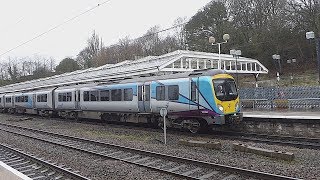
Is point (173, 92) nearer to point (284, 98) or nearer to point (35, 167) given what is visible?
point (35, 167)

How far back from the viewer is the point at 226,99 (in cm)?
1508

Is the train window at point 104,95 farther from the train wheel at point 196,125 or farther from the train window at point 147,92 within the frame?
the train wheel at point 196,125

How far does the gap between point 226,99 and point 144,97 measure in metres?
5.06

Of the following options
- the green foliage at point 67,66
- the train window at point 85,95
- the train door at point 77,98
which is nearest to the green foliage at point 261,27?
the train door at point 77,98

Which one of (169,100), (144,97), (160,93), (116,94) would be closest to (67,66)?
(116,94)

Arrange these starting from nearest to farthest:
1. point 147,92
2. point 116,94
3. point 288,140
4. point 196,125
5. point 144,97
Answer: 1. point 288,140
2. point 196,125
3. point 147,92
4. point 144,97
5. point 116,94

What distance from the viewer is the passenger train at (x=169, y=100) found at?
14.9 m

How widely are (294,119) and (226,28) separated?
148ft

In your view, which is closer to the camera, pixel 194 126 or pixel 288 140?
pixel 288 140

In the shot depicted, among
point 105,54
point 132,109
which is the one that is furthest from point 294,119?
point 105,54

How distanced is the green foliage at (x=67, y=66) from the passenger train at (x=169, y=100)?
6419 cm

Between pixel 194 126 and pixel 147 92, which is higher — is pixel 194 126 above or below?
below

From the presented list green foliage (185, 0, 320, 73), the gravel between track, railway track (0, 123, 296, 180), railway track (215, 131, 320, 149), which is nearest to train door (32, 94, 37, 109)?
the gravel between track

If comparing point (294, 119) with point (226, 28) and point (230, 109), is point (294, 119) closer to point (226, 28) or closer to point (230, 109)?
point (230, 109)
